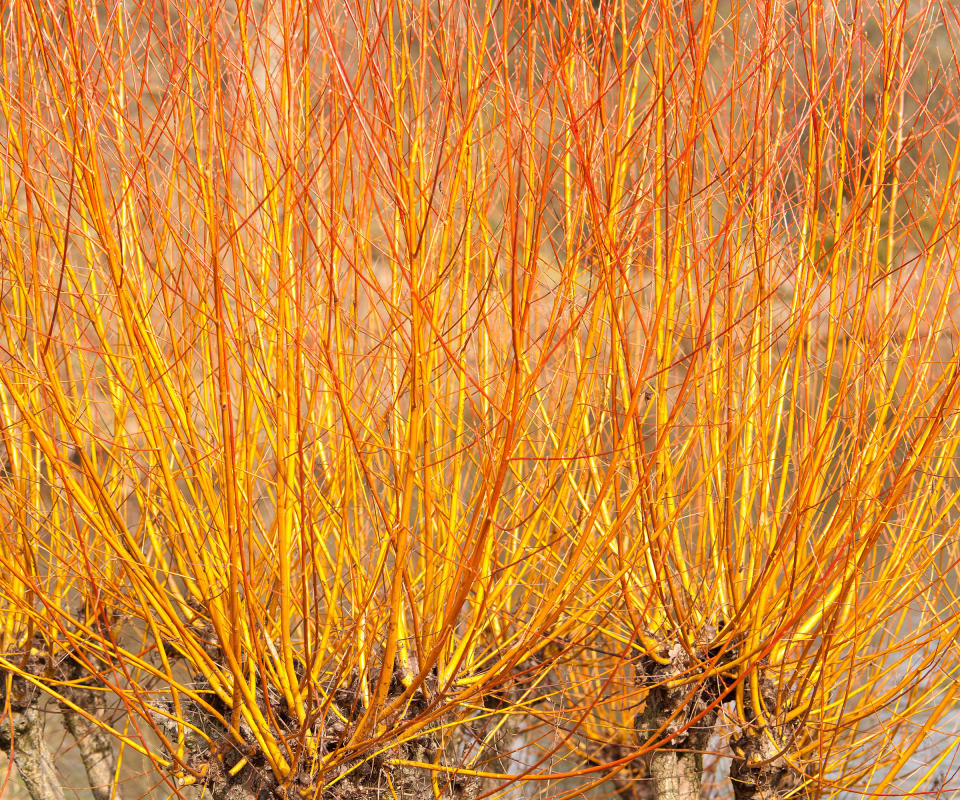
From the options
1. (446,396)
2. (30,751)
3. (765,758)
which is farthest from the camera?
(30,751)

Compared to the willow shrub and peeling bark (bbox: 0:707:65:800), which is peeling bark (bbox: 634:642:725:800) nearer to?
the willow shrub

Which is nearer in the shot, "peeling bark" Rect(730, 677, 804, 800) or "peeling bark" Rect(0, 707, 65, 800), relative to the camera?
"peeling bark" Rect(730, 677, 804, 800)

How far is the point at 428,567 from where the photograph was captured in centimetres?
196

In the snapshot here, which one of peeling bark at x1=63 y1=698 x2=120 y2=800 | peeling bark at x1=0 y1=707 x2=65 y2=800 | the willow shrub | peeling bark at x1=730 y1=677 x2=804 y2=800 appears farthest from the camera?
peeling bark at x1=63 y1=698 x2=120 y2=800

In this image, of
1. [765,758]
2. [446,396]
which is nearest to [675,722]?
[765,758]

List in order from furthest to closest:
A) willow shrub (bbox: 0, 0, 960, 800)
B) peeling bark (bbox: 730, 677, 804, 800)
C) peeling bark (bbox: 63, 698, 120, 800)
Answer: peeling bark (bbox: 63, 698, 120, 800)
peeling bark (bbox: 730, 677, 804, 800)
willow shrub (bbox: 0, 0, 960, 800)

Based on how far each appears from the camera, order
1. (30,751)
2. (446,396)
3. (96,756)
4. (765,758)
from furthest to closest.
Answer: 1. (96,756)
2. (30,751)
3. (765,758)
4. (446,396)

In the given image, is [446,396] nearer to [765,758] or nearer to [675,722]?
[675,722]

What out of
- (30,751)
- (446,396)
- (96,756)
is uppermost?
(446,396)

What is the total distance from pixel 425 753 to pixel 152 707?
79 cm

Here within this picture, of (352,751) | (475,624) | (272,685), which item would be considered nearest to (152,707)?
(272,685)

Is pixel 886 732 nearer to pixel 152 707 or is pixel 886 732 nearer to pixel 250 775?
pixel 250 775

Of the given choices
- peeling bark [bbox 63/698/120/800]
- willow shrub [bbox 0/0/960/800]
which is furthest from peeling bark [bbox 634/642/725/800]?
peeling bark [bbox 63/698/120/800]

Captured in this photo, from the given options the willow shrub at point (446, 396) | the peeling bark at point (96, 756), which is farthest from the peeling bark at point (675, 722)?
the peeling bark at point (96, 756)
